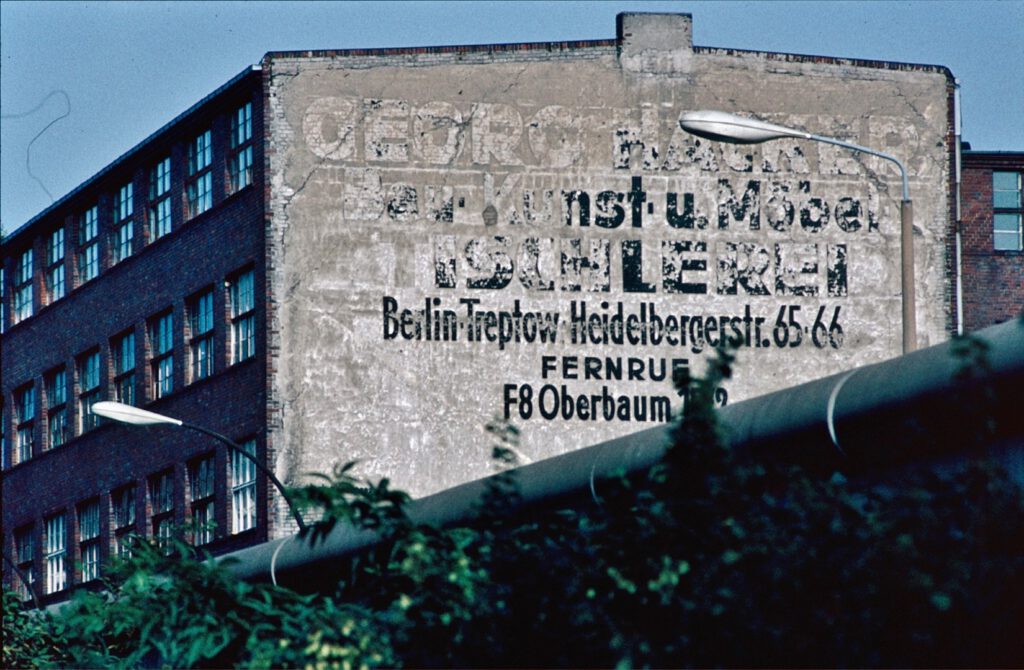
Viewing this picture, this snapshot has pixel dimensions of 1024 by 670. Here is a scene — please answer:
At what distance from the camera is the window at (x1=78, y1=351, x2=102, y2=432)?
1977 inches

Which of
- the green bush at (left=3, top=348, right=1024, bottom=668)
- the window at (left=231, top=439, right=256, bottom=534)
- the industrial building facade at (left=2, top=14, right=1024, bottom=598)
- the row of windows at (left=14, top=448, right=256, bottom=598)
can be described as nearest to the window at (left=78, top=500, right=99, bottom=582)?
the row of windows at (left=14, top=448, right=256, bottom=598)

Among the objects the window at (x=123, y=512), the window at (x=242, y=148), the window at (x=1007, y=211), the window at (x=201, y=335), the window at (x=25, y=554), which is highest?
the window at (x=242, y=148)

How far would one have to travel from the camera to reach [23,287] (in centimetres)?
5516

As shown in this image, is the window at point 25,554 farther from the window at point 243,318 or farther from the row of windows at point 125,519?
the window at point 243,318

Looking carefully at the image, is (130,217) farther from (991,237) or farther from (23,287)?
(991,237)

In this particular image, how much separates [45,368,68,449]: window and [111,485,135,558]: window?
359 cm

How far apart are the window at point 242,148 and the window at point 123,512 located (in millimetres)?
9078

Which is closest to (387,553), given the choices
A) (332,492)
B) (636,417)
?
(332,492)

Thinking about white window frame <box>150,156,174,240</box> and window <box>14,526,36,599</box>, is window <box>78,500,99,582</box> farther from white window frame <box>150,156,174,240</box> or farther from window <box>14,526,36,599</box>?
white window frame <box>150,156,174,240</box>

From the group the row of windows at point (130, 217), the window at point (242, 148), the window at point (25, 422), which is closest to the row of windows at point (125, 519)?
the window at point (25, 422)

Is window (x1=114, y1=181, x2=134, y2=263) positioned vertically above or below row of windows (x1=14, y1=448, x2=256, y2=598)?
above

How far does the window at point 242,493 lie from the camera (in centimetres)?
4162

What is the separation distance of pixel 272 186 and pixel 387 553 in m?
29.7

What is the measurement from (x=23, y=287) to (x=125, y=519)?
928cm
